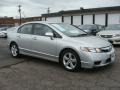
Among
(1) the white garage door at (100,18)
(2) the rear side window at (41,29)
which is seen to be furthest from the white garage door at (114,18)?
(2) the rear side window at (41,29)

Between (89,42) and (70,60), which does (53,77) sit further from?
(89,42)

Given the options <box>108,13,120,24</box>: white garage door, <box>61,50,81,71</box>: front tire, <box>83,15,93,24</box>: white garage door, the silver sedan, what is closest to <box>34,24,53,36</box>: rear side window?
the silver sedan

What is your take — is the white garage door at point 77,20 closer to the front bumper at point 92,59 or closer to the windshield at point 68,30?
the windshield at point 68,30

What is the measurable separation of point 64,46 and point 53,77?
3.51 feet

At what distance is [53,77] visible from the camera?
17.6ft

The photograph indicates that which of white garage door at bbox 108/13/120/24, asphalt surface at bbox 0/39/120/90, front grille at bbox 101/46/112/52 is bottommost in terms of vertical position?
asphalt surface at bbox 0/39/120/90

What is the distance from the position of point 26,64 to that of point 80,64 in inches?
85.6

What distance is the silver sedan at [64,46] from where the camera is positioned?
5.53m

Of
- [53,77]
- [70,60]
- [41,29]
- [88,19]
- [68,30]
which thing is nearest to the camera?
[53,77]

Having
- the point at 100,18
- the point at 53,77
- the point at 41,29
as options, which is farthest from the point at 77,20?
the point at 53,77

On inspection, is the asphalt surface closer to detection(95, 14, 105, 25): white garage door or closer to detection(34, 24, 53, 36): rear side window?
detection(34, 24, 53, 36): rear side window

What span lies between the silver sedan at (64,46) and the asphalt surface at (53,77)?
286 mm

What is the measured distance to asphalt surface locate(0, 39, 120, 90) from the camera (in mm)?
4652

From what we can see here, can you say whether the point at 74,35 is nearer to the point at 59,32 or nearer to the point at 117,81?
the point at 59,32
